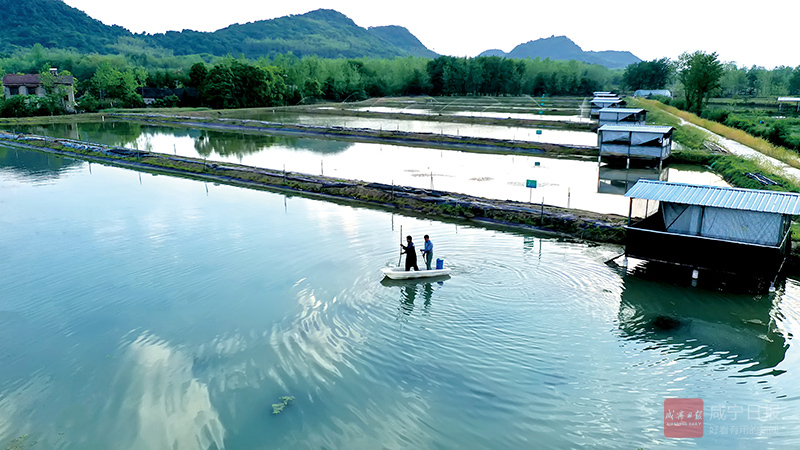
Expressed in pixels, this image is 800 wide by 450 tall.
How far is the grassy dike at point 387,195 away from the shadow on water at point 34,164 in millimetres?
1338

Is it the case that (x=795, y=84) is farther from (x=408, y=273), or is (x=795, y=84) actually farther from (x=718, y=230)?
(x=408, y=273)

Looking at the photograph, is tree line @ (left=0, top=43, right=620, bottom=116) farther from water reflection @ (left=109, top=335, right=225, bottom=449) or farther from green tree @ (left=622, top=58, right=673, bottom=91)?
water reflection @ (left=109, top=335, right=225, bottom=449)

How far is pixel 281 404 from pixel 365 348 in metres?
2.06

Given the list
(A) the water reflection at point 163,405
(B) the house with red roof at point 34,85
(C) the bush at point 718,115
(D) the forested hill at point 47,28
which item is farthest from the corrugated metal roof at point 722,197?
(D) the forested hill at point 47,28

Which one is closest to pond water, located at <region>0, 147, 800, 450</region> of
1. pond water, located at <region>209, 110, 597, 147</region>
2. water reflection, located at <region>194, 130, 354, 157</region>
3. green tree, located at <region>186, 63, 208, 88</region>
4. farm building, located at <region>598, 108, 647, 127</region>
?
water reflection, located at <region>194, 130, 354, 157</region>

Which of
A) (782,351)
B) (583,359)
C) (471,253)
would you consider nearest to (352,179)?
(471,253)

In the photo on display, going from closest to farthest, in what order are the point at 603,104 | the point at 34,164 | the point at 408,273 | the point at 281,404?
the point at 281,404, the point at 408,273, the point at 34,164, the point at 603,104

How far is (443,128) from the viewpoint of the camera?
146 feet

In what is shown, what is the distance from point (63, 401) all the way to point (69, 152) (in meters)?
29.8

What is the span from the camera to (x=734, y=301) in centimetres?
1148

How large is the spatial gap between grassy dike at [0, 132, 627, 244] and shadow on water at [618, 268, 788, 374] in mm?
3518

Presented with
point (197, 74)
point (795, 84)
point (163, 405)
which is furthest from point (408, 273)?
point (795, 84)

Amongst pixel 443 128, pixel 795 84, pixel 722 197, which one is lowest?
pixel 722 197

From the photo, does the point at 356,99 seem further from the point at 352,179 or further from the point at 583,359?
the point at 583,359
